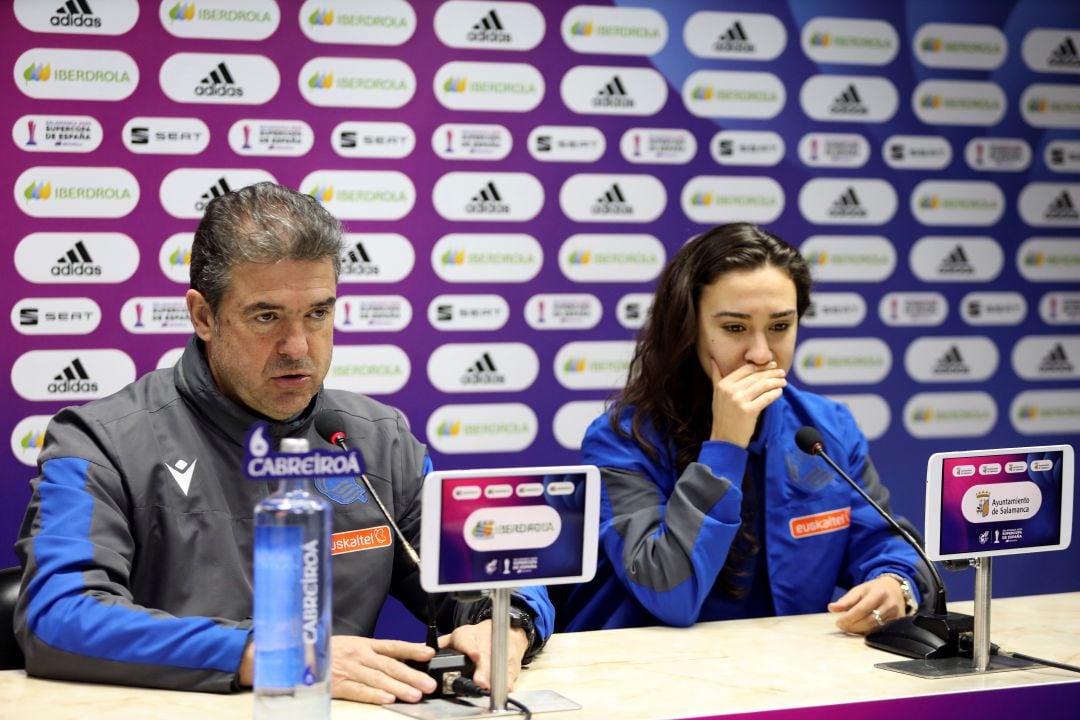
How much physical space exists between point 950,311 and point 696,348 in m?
1.91

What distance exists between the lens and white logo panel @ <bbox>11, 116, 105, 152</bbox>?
3.36m

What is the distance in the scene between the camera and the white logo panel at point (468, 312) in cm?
371

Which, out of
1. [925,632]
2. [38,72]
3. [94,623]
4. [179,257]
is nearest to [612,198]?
[179,257]

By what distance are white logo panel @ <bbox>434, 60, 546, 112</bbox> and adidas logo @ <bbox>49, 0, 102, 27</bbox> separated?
0.99 m

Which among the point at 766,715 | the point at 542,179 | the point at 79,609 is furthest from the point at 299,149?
the point at 766,715

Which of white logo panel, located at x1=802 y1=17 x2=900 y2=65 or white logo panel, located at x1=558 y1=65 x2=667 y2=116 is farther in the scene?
white logo panel, located at x1=802 y1=17 x2=900 y2=65

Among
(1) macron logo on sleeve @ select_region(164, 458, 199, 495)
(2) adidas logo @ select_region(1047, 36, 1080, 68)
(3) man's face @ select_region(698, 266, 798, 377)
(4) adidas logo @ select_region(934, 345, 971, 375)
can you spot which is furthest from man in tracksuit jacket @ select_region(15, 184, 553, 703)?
(2) adidas logo @ select_region(1047, 36, 1080, 68)

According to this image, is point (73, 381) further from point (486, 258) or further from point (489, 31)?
point (489, 31)

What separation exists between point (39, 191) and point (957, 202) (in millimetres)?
2978

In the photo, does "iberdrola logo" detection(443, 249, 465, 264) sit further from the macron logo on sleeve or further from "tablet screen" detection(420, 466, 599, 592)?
"tablet screen" detection(420, 466, 599, 592)

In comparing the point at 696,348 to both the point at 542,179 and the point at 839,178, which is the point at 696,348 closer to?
the point at 542,179

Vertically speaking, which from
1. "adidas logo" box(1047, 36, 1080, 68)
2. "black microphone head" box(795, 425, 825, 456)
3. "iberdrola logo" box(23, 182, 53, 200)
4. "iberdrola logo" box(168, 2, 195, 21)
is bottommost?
"black microphone head" box(795, 425, 825, 456)

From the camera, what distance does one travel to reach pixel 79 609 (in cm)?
174

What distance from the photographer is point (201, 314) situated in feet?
7.11
